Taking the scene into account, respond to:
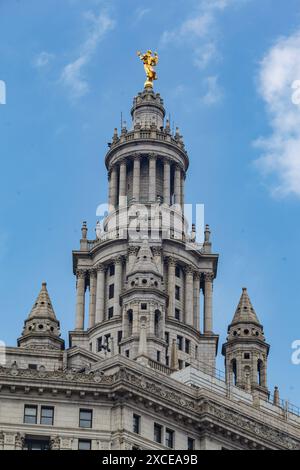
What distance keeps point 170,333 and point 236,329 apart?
8.60m

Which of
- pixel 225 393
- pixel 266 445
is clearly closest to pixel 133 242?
pixel 225 393

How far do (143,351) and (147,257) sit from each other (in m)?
26.1

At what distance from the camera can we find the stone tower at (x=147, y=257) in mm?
178625

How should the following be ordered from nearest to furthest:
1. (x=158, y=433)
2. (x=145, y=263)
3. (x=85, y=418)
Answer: (x=85, y=418), (x=158, y=433), (x=145, y=263)

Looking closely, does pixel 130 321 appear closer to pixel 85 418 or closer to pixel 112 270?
pixel 112 270

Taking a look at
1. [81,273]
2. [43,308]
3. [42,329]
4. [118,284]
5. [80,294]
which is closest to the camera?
[42,329]

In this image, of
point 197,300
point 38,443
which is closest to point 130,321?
point 197,300

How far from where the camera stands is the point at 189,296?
186 m

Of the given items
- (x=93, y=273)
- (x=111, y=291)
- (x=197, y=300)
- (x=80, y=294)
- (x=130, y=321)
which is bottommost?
(x=130, y=321)

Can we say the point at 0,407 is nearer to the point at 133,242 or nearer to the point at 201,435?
the point at 201,435

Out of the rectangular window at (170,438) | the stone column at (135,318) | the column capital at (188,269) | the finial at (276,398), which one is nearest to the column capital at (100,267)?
the column capital at (188,269)

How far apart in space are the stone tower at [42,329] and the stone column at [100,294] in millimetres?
10561

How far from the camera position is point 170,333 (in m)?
179

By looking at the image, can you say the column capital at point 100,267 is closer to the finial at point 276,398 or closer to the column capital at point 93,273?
the column capital at point 93,273
